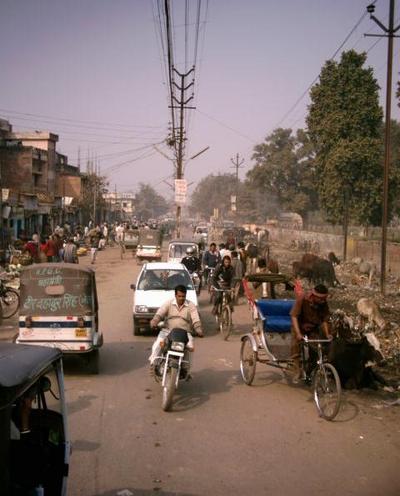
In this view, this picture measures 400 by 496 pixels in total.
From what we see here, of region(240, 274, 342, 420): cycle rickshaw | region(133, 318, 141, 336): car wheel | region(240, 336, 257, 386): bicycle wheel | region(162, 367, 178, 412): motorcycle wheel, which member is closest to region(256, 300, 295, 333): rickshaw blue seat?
region(240, 274, 342, 420): cycle rickshaw

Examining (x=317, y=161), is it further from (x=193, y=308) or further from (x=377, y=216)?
(x=193, y=308)

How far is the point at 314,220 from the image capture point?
74.8 meters

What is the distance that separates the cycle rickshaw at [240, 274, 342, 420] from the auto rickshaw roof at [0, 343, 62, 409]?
4.54 metres

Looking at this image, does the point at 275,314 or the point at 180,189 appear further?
the point at 180,189

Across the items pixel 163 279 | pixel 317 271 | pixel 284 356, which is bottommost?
pixel 284 356

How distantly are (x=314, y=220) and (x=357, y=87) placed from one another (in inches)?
1305

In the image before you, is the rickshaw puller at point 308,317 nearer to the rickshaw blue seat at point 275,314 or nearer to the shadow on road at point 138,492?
the rickshaw blue seat at point 275,314

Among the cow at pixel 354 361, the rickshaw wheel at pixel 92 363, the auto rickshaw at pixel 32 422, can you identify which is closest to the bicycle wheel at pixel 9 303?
the rickshaw wheel at pixel 92 363

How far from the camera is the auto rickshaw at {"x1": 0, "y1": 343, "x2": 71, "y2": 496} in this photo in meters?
2.87

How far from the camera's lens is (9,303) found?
15.4 meters

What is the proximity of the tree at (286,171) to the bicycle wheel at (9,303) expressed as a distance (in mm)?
56245

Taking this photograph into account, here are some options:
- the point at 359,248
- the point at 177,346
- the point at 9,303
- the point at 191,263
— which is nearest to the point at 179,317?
the point at 177,346

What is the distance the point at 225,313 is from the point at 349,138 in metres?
32.1

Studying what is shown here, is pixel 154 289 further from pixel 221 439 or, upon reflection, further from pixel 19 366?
pixel 19 366
